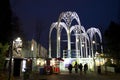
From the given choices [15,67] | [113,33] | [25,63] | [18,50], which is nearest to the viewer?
[15,67]

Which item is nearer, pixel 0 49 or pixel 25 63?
pixel 0 49

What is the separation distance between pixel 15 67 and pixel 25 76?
726 cm

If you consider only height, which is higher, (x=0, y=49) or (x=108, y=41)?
(x=108, y=41)

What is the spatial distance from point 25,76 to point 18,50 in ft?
43.3

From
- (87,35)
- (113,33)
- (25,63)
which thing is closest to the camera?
(25,63)

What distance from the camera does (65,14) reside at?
59.7 meters

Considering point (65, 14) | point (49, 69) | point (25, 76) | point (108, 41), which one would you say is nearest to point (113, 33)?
point (108, 41)

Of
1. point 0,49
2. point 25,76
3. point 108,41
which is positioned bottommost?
point 25,76

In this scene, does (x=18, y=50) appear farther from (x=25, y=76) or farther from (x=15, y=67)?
(x=25, y=76)

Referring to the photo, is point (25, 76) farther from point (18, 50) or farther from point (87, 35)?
point (87, 35)

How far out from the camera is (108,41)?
6275 centimetres

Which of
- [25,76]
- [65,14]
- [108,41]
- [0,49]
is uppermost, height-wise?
[65,14]

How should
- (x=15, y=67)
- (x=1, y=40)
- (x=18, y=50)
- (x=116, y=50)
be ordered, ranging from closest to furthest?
1. (x=1, y=40)
2. (x=15, y=67)
3. (x=18, y=50)
4. (x=116, y=50)

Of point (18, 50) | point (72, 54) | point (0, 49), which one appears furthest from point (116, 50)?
point (0, 49)
